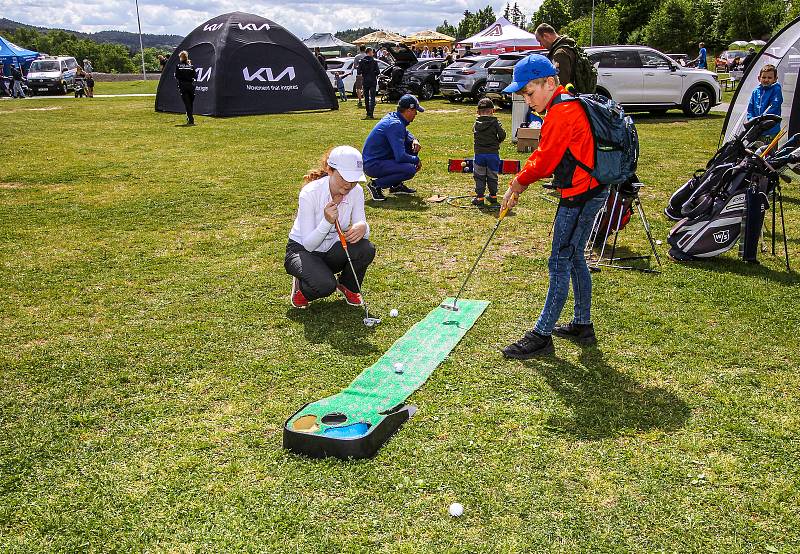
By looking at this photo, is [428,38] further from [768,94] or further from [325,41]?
[768,94]

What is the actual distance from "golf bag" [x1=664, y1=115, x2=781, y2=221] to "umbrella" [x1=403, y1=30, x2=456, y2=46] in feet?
172

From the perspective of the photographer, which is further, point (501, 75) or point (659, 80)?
point (501, 75)

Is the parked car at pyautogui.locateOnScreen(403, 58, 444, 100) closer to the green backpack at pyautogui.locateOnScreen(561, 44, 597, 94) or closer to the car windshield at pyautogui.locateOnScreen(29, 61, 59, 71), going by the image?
the green backpack at pyautogui.locateOnScreen(561, 44, 597, 94)

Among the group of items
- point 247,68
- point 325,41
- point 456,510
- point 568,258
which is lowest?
point 456,510

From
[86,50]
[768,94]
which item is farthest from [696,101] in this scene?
[86,50]

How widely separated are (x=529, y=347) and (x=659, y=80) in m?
14.8

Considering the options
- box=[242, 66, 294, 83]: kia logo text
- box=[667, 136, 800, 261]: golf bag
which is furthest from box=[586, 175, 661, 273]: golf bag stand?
box=[242, 66, 294, 83]: kia logo text

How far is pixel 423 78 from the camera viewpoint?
24.8m

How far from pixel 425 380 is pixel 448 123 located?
13972 mm

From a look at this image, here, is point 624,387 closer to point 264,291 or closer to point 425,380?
point 425,380

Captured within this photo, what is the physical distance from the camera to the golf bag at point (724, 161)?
7035 mm

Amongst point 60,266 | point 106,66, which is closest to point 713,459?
point 60,266

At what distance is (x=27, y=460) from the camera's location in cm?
375

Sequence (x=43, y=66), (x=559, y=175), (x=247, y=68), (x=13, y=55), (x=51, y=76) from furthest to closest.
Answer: (x=13, y=55) → (x=43, y=66) → (x=51, y=76) → (x=247, y=68) → (x=559, y=175)
